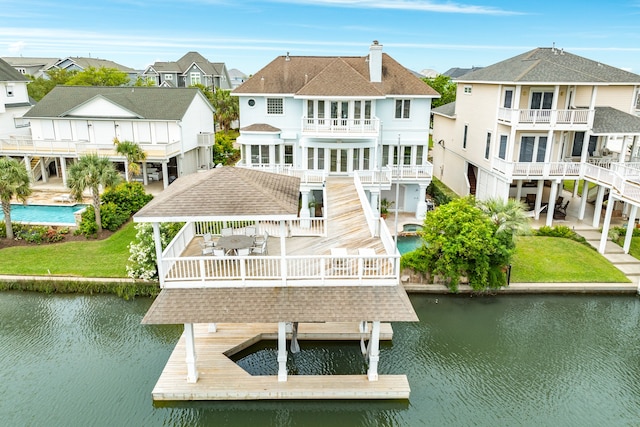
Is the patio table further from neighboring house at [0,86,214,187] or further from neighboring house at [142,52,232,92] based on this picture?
neighboring house at [142,52,232,92]

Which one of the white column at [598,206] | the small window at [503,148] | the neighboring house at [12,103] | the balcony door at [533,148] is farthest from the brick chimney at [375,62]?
the neighboring house at [12,103]

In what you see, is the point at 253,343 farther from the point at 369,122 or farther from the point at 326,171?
the point at 369,122

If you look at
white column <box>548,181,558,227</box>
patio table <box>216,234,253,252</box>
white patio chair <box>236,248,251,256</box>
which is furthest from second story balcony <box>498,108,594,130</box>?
white patio chair <box>236,248,251,256</box>

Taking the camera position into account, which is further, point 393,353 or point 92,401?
point 393,353

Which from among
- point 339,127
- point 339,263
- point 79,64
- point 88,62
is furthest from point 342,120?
point 88,62

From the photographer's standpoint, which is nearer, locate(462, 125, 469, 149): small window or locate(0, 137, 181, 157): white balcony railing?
locate(0, 137, 181, 157): white balcony railing

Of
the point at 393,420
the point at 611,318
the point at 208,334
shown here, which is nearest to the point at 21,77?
the point at 208,334
